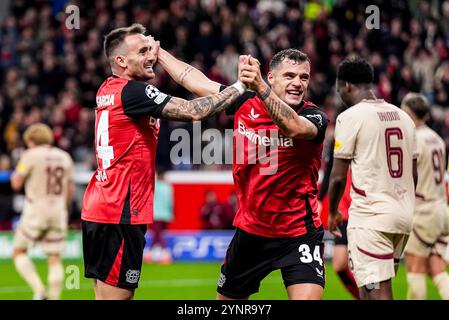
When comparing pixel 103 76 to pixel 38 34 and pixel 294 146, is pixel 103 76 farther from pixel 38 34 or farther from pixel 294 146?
pixel 294 146

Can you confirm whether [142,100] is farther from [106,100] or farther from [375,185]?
[375,185]

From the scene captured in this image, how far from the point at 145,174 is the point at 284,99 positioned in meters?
1.20

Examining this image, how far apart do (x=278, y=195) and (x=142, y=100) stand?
1283 mm

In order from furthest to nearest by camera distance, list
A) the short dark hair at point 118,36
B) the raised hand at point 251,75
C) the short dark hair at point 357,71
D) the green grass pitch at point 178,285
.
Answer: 1. the green grass pitch at point 178,285
2. the short dark hair at point 357,71
3. the short dark hair at point 118,36
4. the raised hand at point 251,75

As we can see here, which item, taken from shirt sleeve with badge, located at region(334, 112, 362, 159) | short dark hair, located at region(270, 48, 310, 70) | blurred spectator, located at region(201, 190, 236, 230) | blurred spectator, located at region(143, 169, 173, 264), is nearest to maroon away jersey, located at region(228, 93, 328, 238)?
short dark hair, located at region(270, 48, 310, 70)

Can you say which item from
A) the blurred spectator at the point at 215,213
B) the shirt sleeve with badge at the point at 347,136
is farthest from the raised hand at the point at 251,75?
the blurred spectator at the point at 215,213

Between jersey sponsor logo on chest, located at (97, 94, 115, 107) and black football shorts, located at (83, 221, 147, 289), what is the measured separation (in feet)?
2.96

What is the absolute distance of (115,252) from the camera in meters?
7.29

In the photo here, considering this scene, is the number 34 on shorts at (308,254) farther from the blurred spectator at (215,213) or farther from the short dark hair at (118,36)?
the blurred spectator at (215,213)

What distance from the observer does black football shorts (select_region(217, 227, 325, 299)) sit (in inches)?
290

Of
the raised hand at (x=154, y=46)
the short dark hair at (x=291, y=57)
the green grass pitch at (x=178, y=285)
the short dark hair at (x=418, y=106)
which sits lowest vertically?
the green grass pitch at (x=178, y=285)

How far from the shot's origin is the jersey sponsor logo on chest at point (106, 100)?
7324 mm

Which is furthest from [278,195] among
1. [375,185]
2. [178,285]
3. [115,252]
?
[178,285]

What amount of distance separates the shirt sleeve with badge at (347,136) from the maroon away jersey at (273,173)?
2.31ft
